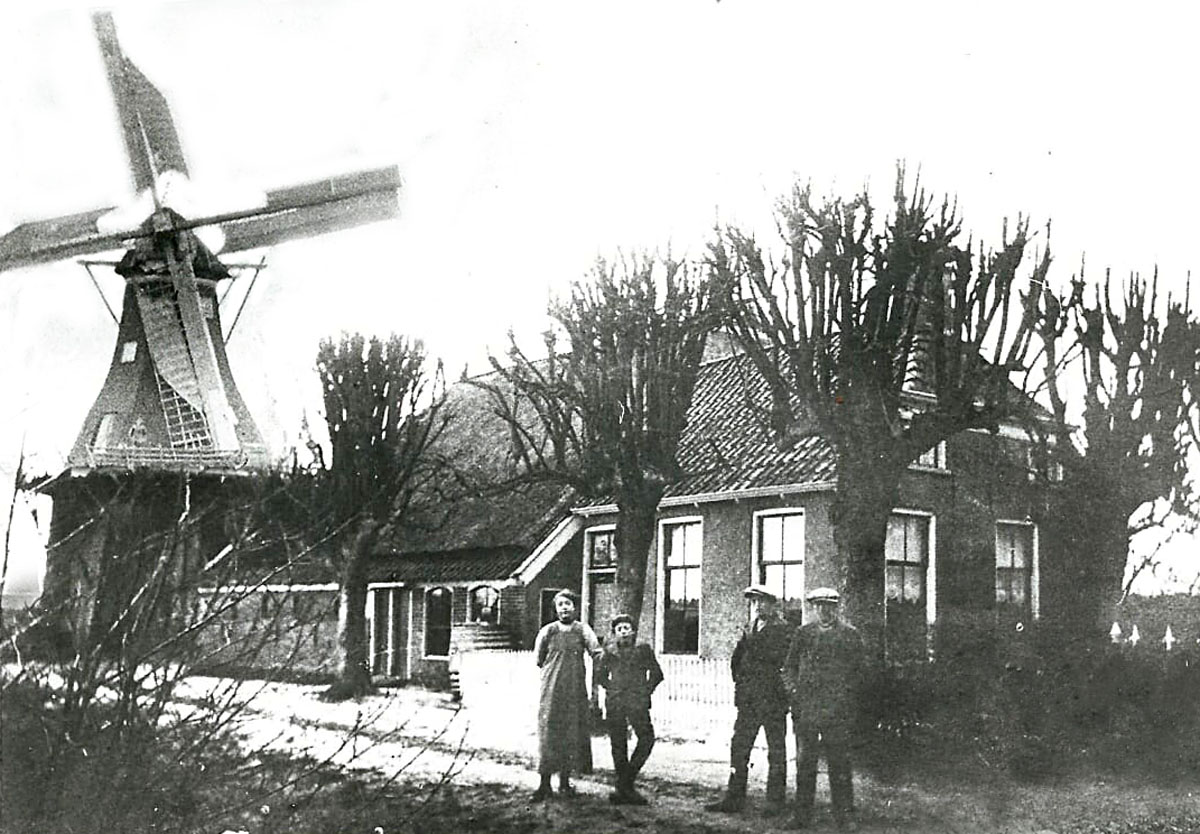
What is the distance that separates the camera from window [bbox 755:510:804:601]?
16.7ft

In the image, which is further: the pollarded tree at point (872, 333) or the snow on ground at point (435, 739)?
the pollarded tree at point (872, 333)

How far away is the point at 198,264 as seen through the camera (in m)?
5.64

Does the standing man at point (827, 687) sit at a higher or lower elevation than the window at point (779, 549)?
lower

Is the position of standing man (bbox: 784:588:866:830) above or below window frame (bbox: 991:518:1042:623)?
below

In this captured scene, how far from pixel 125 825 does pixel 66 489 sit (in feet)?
5.40

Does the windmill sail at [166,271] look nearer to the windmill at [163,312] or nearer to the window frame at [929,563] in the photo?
the windmill at [163,312]

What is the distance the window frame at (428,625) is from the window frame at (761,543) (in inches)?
58.4

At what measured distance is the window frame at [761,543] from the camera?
5.06 metres

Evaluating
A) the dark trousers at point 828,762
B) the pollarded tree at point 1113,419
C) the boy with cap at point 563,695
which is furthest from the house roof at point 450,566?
the pollarded tree at point 1113,419

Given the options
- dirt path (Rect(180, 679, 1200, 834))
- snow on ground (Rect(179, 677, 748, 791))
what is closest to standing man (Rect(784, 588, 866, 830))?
dirt path (Rect(180, 679, 1200, 834))

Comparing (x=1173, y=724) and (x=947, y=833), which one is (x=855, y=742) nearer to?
(x=947, y=833)

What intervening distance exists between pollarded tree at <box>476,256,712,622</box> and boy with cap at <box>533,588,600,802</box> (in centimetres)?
26

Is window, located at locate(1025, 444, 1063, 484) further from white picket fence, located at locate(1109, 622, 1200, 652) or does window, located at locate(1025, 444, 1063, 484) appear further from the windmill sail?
the windmill sail

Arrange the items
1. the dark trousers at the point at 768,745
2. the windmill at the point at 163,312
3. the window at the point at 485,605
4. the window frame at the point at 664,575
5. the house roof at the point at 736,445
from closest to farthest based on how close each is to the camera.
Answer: the dark trousers at the point at 768,745
the windmill at the point at 163,312
the house roof at the point at 736,445
the window frame at the point at 664,575
the window at the point at 485,605
